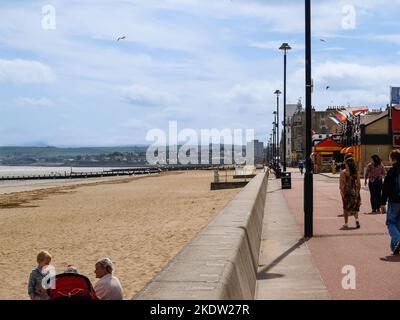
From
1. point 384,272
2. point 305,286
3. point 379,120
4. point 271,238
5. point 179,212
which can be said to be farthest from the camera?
point 379,120

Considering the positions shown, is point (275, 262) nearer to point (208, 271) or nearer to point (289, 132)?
point (208, 271)

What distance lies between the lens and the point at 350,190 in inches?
554

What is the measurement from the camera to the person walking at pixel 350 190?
14.0 metres

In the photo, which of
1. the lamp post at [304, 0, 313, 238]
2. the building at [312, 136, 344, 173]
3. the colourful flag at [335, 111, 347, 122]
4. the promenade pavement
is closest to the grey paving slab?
the promenade pavement

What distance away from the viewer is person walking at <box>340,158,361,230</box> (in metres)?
14.0

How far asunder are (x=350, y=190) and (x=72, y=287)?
32.3 ft

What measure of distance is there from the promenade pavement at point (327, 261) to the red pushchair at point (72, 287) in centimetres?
266

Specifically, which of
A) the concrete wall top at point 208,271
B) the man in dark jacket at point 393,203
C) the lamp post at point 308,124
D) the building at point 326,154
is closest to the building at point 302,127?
the building at point 326,154

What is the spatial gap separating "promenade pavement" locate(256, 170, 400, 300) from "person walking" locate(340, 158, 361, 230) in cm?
50

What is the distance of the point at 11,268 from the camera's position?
14.7 metres

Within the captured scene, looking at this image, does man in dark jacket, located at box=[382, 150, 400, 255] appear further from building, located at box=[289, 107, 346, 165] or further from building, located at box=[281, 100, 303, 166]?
building, located at box=[281, 100, 303, 166]
